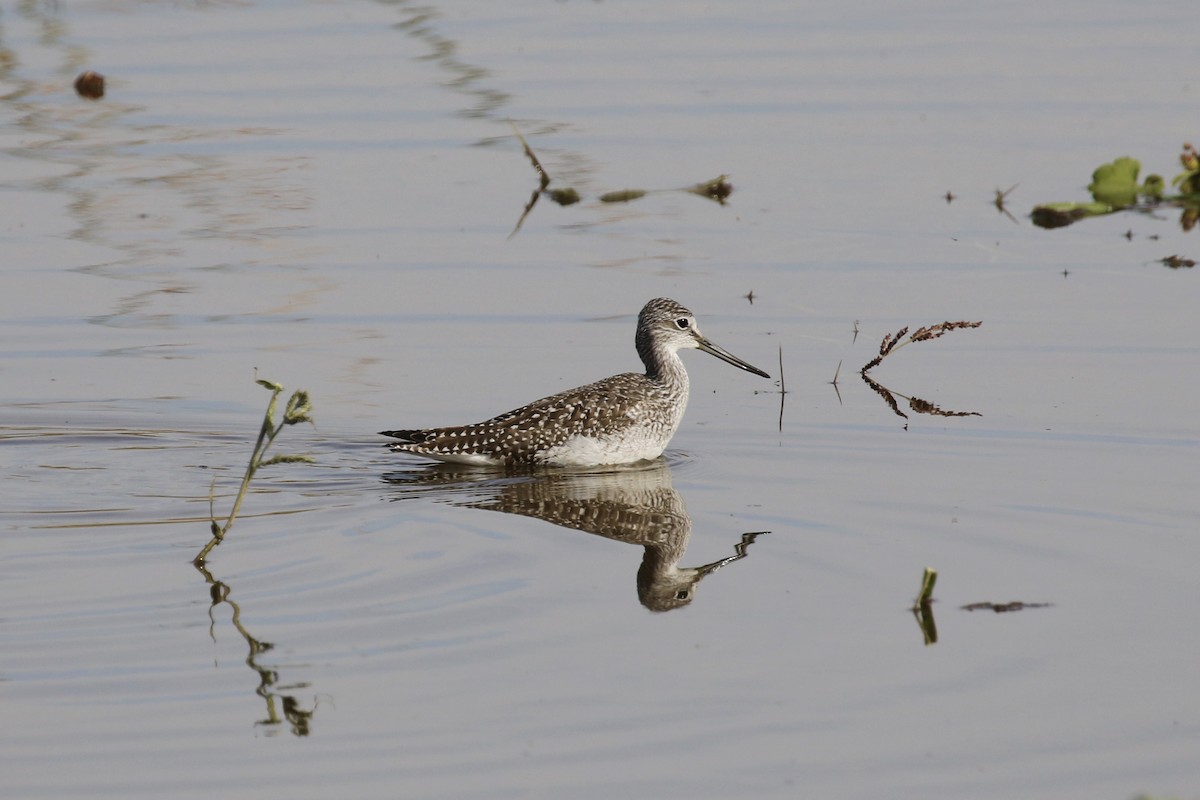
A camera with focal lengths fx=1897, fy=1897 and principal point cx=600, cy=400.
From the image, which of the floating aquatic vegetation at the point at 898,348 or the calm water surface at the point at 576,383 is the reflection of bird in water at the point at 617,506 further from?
the floating aquatic vegetation at the point at 898,348

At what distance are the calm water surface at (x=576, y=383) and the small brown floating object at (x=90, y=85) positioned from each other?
39cm

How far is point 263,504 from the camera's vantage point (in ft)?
30.2

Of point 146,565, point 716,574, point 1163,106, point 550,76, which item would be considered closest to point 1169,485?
point 716,574

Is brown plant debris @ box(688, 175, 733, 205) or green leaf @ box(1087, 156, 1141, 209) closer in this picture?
green leaf @ box(1087, 156, 1141, 209)

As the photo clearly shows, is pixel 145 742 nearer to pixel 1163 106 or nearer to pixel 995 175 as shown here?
pixel 995 175

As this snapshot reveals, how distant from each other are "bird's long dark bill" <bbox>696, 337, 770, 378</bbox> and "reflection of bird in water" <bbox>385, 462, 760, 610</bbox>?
3.67 ft

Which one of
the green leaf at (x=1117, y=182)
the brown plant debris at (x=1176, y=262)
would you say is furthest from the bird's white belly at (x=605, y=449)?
the green leaf at (x=1117, y=182)

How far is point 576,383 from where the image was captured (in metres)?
11.4

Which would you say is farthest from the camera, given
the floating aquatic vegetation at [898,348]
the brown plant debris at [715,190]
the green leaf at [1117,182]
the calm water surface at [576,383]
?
the brown plant debris at [715,190]

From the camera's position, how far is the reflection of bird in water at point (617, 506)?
810cm

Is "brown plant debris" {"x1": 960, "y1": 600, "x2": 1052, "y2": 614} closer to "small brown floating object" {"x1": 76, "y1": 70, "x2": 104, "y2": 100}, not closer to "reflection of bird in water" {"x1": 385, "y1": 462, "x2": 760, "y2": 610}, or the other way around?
"reflection of bird in water" {"x1": 385, "y1": 462, "x2": 760, "y2": 610}

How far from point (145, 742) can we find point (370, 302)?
6.94 meters

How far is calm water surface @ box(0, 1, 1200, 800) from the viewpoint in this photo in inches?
252

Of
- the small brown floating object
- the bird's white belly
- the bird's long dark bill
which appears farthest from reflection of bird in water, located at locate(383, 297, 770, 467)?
the small brown floating object
